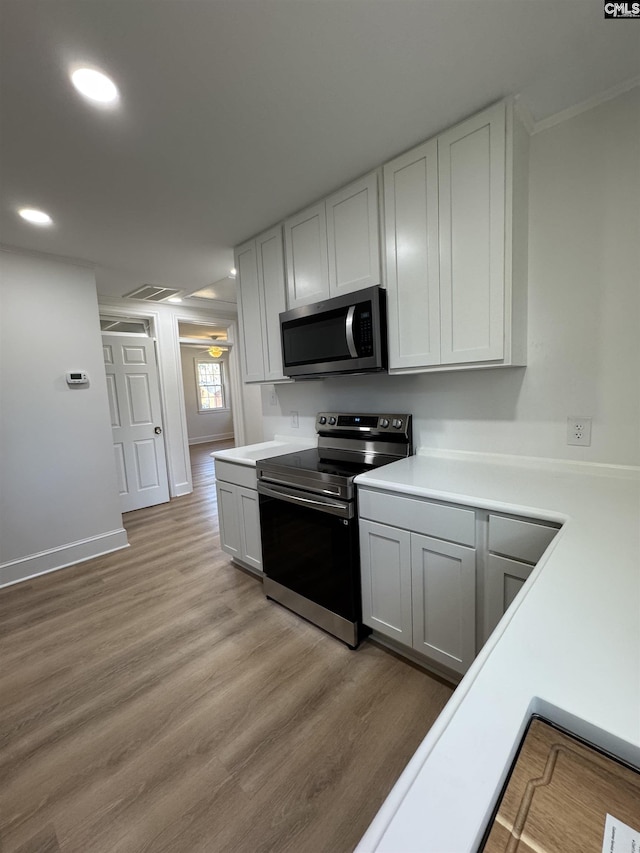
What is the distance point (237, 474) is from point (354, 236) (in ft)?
5.44

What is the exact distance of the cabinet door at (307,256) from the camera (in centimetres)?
222

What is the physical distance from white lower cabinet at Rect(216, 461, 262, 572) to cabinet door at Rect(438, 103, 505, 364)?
1.51m

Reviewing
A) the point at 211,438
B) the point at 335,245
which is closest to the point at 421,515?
the point at 335,245

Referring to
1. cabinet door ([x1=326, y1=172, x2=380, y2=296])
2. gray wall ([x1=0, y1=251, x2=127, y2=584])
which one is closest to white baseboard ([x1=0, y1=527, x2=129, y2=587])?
gray wall ([x1=0, y1=251, x2=127, y2=584])

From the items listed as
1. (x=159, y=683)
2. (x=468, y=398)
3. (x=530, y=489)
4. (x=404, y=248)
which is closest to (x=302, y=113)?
(x=404, y=248)

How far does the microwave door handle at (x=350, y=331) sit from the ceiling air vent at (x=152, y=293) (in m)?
2.74

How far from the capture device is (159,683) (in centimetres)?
183

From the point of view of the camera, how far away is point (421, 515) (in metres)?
1.60

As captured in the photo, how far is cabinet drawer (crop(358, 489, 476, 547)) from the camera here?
1482 millimetres

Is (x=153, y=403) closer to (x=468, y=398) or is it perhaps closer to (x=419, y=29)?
(x=468, y=398)

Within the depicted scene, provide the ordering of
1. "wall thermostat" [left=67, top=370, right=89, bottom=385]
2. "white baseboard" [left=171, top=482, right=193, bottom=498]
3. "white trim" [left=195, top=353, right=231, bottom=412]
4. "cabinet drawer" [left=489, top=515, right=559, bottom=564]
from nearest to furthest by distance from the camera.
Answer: "cabinet drawer" [left=489, top=515, right=559, bottom=564] < "wall thermostat" [left=67, top=370, right=89, bottom=385] < "white baseboard" [left=171, top=482, right=193, bottom=498] < "white trim" [left=195, top=353, right=231, bottom=412]

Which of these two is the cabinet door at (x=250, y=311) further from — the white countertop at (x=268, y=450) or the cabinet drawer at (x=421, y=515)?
the cabinet drawer at (x=421, y=515)

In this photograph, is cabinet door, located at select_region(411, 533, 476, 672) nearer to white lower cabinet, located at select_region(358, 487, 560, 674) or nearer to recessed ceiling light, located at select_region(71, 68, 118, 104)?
white lower cabinet, located at select_region(358, 487, 560, 674)

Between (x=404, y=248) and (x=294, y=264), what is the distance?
2.68ft
